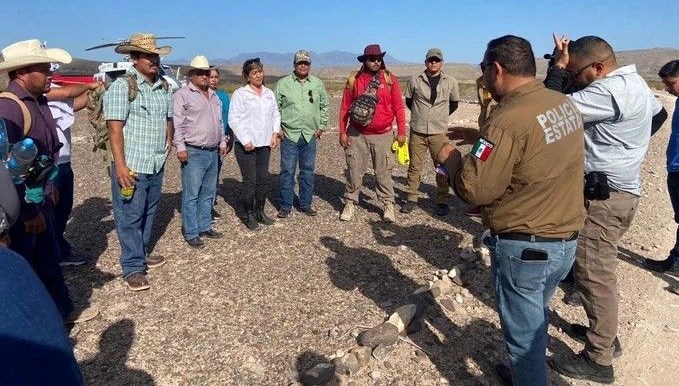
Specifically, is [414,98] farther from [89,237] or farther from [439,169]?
[89,237]

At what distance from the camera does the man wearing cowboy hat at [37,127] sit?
3816mm

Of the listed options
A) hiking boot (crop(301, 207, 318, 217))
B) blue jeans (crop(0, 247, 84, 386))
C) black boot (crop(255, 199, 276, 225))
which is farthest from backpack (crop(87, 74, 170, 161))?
blue jeans (crop(0, 247, 84, 386))

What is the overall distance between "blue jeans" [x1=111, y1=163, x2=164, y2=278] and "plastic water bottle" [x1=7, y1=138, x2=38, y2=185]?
1.40 metres

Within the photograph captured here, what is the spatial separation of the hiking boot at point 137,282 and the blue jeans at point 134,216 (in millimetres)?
49

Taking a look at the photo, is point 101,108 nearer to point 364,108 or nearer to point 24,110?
point 24,110

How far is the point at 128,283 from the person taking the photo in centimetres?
499

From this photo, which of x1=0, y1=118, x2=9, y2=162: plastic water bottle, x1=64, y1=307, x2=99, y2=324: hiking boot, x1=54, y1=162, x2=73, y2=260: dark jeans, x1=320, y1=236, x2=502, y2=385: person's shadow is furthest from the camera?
x1=54, y1=162, x2=73, y2=260: dark jeans

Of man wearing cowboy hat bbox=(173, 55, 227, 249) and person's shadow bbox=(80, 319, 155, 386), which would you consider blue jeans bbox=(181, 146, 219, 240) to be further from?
person's shadow bbox=(80, 319, 155, 386)

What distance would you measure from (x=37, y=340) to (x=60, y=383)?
131mm

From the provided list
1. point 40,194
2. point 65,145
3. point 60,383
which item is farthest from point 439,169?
point 65,145

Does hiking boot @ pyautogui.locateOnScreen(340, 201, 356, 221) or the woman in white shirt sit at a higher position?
the woman in white shirt

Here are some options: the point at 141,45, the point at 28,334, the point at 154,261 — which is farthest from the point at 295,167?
the point at 28,334

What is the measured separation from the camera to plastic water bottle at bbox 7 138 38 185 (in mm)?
3283

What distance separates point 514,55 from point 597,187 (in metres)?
1.64
